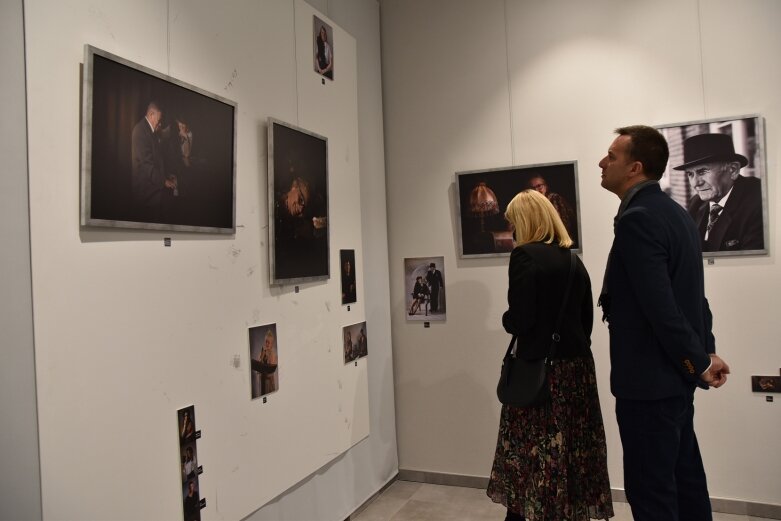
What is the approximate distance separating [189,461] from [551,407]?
1.89 metres

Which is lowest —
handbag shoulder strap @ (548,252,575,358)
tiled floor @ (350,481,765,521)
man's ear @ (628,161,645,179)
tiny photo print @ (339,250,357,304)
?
tiled floor @ (350,481,765,521)

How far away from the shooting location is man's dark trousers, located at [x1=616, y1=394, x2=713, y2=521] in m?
2.58

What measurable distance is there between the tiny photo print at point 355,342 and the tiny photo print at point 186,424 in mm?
1535

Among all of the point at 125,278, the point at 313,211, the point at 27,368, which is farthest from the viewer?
the point at 313,211

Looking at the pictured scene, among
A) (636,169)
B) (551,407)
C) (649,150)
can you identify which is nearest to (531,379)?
(551,407)

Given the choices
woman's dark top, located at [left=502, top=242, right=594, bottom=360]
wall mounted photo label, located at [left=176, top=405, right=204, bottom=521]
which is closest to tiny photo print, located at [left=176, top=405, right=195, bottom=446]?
wall mounted photo label, located at [left=176, top=405, right=204, bottom=521]

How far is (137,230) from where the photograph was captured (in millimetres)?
2434

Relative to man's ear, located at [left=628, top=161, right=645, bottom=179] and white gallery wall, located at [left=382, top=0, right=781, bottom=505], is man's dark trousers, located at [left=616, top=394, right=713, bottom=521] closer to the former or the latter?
man's ear, located at [left=628, top=161, right=645, bottom=179]

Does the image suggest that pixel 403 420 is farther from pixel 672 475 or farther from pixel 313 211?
pixel 672 475

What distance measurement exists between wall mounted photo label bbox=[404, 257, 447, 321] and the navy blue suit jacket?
226 cm

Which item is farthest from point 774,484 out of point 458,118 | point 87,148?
point 87,148

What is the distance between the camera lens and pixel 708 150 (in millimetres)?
4117

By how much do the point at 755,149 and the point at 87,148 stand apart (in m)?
4.12

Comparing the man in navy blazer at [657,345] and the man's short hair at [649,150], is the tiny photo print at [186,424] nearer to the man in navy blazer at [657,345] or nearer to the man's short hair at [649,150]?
the man in navy blazer at [657,345]
